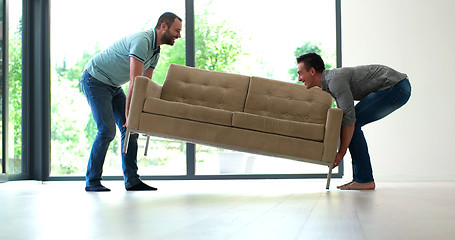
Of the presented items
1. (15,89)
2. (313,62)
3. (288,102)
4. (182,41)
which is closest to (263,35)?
(182,41)

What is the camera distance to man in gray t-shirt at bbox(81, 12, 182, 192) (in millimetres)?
3262

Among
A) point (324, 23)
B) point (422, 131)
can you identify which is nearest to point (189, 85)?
point (324, 23)

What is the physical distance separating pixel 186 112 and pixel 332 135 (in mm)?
859

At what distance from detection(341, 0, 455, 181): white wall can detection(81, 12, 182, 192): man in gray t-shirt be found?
7.30 ft

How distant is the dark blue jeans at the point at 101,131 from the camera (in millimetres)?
3264

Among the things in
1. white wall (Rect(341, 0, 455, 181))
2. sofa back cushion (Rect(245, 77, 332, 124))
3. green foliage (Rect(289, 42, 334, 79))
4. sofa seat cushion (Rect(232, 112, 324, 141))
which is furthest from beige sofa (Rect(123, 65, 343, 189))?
green foliage (Rect(289, 42, 334, 79))

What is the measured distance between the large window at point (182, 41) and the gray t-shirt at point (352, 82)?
1.86 m

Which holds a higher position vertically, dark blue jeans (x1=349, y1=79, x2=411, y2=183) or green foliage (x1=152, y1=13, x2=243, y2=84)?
green foliage (x1=152, y1=13, x2=243, y2=84)

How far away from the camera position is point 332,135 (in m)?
3.18

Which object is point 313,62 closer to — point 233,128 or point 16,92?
point 233,128

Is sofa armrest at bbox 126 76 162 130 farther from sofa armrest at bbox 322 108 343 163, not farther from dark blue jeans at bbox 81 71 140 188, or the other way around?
sofa armrest at bbox 322 108 343 163

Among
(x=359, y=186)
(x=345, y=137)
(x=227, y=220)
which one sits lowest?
(x=359, y=186)

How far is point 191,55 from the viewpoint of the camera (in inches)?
201

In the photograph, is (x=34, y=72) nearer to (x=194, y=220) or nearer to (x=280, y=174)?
(x=280, y=174)
